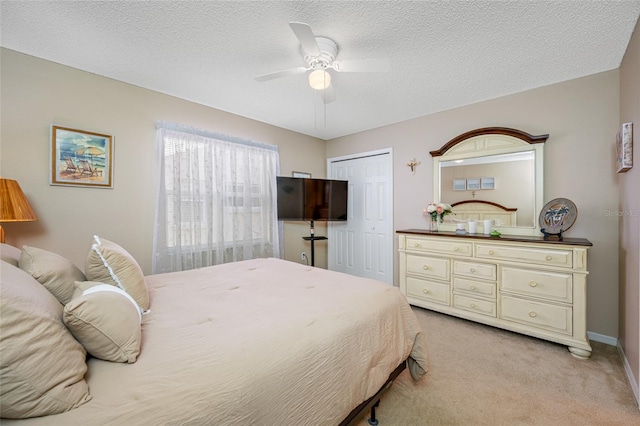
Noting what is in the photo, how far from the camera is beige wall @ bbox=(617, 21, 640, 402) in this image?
173 centimetres

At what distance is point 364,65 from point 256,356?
2.07 meters

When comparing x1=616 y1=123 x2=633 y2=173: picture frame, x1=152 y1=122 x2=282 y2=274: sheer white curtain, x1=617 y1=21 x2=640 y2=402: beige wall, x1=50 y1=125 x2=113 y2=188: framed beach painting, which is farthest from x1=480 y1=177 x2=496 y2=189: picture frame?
x1=50 y1=125 x2=113 y2=188: framed beach painting

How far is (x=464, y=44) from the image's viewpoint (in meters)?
1.96

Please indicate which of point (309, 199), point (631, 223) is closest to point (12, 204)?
point (309, 199)

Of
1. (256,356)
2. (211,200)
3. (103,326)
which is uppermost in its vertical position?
(211,200)

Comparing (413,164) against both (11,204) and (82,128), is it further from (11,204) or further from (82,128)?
(11,204)

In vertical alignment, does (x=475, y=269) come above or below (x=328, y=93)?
below

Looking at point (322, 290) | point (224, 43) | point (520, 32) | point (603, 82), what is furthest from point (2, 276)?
point (603, 82)

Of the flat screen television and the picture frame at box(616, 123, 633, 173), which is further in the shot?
the flat screen television

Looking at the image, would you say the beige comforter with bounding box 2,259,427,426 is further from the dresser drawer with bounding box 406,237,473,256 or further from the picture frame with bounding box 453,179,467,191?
the picture frame with bounding box 453,179,467,191

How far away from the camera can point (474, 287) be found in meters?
2.68

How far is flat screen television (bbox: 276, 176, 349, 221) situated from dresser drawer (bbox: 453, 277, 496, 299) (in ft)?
6.02

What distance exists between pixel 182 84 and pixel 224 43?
92 cm

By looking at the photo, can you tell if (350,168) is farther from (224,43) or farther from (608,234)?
(608,234)
